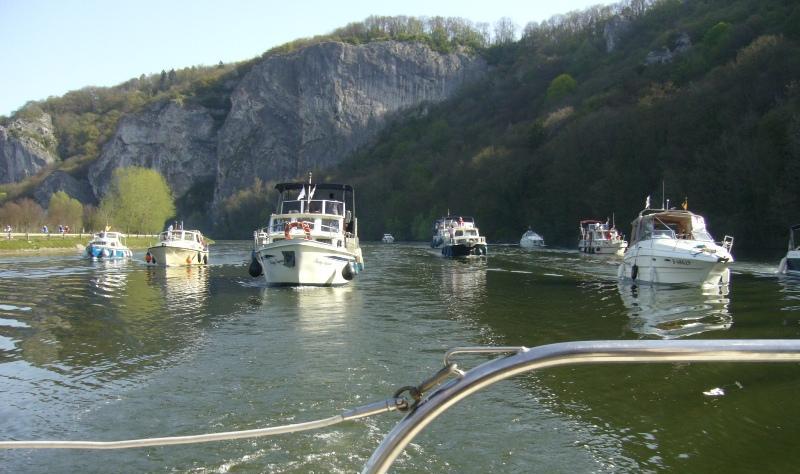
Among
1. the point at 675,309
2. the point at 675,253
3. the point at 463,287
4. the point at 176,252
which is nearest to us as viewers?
the point at 675,309

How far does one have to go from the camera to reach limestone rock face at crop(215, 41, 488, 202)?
169625mm

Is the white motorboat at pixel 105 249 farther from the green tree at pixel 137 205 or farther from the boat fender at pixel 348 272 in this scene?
the green tree at pixel 137 205

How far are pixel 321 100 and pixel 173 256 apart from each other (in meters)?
130

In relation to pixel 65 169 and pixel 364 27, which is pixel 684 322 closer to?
pixel 364 27

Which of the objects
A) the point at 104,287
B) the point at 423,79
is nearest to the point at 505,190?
the point at 104,287

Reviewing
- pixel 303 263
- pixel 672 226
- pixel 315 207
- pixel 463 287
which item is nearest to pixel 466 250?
pixel 315 207

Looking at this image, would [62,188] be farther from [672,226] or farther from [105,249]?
[672,226]

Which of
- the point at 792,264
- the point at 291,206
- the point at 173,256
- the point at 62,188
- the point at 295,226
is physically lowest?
the point at 792,264

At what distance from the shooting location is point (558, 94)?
118 m

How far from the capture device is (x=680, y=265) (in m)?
25.3

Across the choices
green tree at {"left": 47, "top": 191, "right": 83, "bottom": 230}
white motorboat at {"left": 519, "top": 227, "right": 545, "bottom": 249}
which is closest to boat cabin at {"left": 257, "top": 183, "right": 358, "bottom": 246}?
white motorboat at {"left": 519, "top": 227, "right": 545, "bottom": 249}

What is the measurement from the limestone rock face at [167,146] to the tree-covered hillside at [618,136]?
181 feet

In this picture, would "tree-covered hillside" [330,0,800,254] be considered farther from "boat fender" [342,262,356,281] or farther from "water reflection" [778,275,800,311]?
"boat fender" [342,262,356,281]

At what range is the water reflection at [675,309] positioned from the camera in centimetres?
1557
